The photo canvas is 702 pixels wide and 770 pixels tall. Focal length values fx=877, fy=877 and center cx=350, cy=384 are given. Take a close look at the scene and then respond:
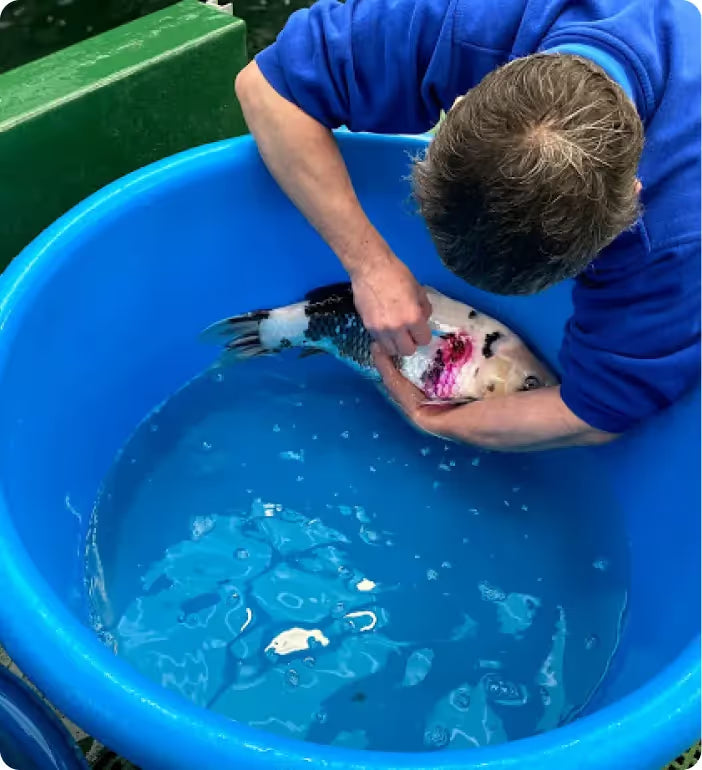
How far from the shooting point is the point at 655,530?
3.67 ft

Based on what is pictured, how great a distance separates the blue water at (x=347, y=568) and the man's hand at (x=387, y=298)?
314 mm

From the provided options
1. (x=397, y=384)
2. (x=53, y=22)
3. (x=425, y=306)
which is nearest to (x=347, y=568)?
(x=397, y=384)

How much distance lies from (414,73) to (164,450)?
0.69 metres

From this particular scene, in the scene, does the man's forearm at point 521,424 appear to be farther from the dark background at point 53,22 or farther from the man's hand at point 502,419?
the dark background at point 53,22

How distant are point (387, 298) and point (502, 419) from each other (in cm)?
22

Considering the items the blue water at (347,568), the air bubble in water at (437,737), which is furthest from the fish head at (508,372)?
the air bubble in water at (437,737)

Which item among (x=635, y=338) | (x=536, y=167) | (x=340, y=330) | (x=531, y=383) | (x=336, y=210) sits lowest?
(x=531, y=383)

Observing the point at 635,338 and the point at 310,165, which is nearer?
the point at 635,338

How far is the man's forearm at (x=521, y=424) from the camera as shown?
105 centimetres

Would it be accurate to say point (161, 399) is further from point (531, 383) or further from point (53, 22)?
→ point (53, 22)

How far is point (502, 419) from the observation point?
113 centimetres

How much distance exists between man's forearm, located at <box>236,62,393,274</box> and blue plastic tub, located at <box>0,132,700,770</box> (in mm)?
124

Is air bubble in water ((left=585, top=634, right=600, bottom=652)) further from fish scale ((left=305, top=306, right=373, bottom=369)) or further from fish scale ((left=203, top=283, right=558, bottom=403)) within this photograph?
fish scale ((left=305, top=306, right=373, bottom=369))

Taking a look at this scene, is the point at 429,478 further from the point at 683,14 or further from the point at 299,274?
the point at 683,14
